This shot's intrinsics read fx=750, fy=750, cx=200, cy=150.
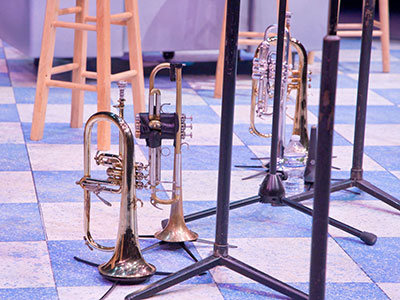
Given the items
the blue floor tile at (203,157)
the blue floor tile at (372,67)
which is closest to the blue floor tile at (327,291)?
the blue floor tile at (203,157)

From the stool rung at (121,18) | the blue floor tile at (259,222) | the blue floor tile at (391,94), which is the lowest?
the blue floor tile at (259,222)

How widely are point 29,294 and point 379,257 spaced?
984 millimetres

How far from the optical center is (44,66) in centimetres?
324

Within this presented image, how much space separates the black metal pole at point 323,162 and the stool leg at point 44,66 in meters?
2.12

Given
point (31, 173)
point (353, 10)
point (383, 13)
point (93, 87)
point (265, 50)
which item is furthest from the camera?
point (353, 10)

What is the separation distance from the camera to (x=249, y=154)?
3.17 m

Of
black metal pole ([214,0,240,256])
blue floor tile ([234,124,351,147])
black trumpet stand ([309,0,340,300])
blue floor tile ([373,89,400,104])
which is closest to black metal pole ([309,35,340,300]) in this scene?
black trumpet stand ([309,0,340,300])

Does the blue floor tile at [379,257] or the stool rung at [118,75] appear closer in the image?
the blue floor tile at [379,257]

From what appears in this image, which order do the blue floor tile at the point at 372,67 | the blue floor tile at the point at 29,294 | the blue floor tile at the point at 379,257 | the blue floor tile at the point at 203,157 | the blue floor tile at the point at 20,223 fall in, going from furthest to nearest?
the blue floor tile at the point at 372,67 < the blue floor tile at the point at 203,157 < the blue floor tile at the point at 20,223 < the blue floor tile at the point at 379,257 < the blue floor tile at the point at 29,294

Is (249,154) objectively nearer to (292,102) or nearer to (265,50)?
(265,50)

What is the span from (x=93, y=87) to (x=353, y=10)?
5.44 m

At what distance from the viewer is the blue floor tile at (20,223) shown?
2201 mm

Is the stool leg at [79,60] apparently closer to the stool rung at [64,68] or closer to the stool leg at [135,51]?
the stool rung at [64,68]

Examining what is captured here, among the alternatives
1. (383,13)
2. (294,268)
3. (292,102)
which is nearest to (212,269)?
(294,268)
